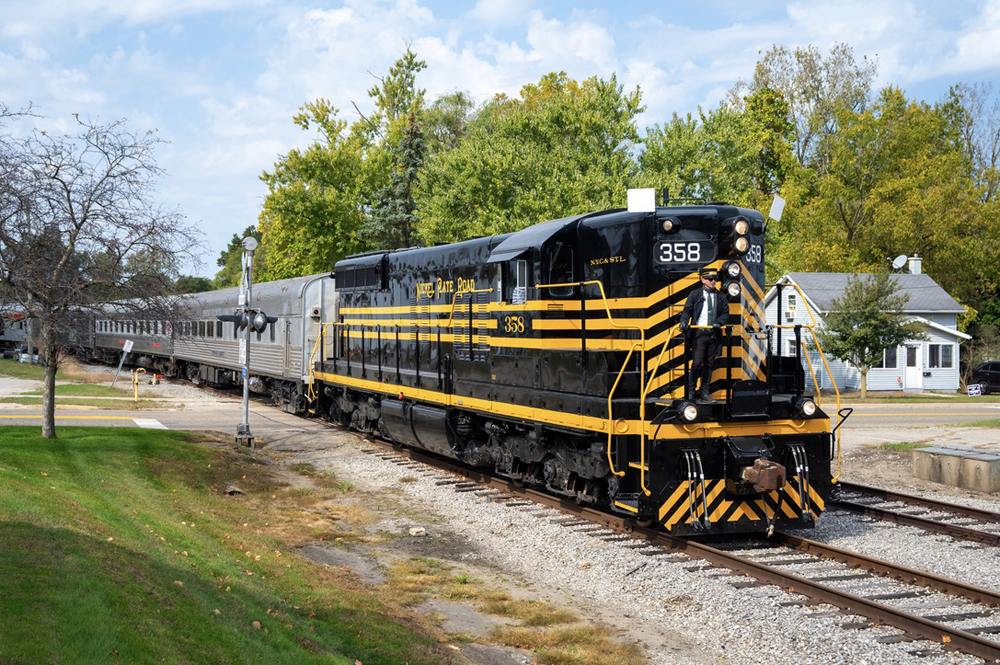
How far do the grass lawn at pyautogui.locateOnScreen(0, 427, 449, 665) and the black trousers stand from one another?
423 cm

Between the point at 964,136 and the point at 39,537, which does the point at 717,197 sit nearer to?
the point at 39,537

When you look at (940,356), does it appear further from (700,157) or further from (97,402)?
(97,402)

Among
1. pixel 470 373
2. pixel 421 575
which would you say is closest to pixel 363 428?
pixel 470 373

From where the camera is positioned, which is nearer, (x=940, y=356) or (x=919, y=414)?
(x=919, y=414)

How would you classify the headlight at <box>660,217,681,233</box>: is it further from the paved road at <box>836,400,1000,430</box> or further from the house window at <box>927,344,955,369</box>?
the house window at <box>927,344,955,369</box>

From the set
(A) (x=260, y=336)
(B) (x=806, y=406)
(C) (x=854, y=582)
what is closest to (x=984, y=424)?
(B) (x=806, y=406)

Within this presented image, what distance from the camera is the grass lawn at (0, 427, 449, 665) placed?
5852 mm

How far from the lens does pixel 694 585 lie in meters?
8.91

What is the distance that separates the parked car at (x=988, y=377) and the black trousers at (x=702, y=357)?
3679cm

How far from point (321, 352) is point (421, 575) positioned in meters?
12.7

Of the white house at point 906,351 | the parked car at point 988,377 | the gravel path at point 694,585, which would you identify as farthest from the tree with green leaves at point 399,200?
the gravel path at point 694,585

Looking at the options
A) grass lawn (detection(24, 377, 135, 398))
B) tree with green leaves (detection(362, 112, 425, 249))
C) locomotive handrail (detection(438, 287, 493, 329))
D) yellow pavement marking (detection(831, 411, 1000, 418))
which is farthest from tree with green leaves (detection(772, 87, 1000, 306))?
locomotive handrail (detection(438, 287, 493, 329))

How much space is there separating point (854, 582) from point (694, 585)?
166 cm

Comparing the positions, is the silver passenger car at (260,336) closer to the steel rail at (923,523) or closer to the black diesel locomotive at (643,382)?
the black diesel locomotive at (643,382)
